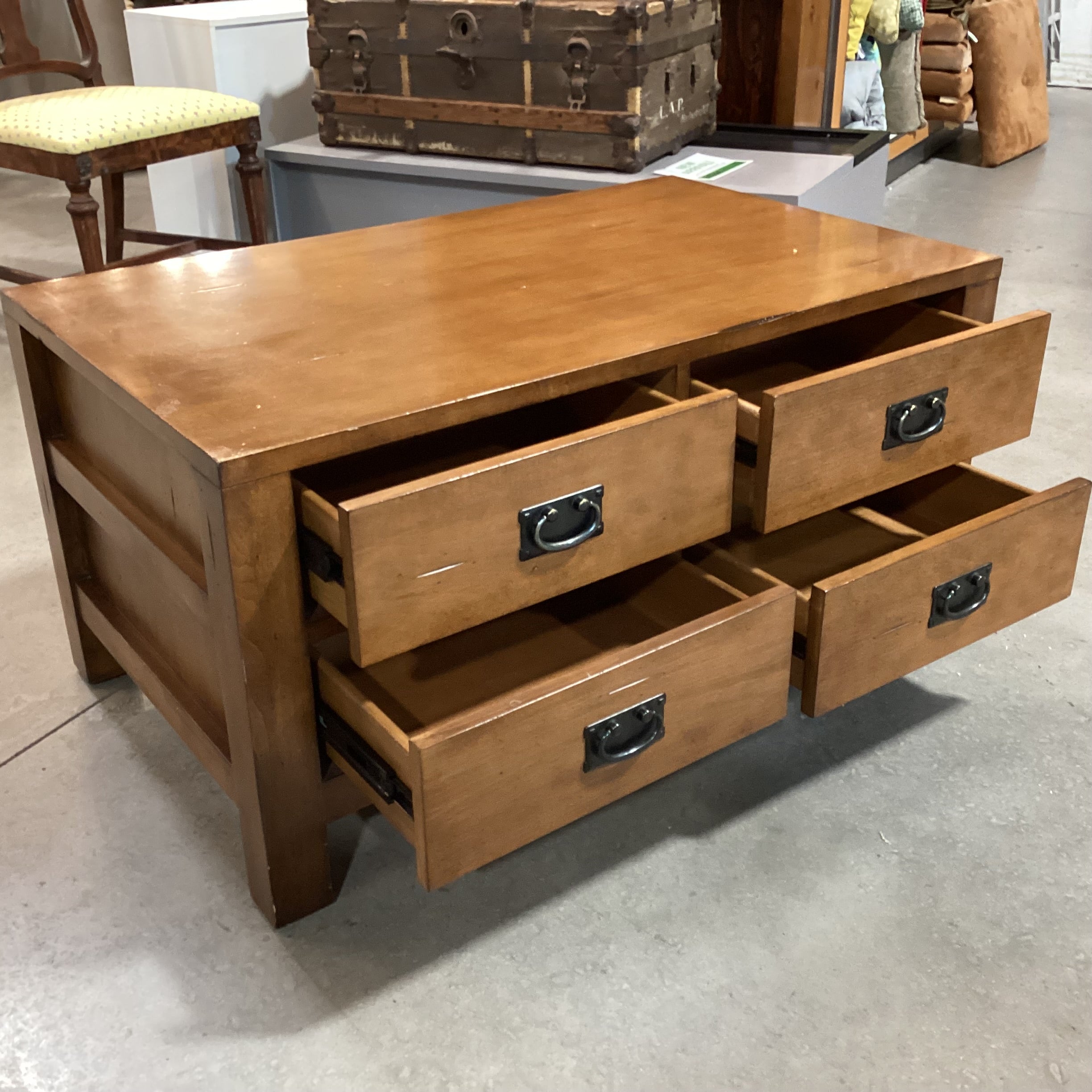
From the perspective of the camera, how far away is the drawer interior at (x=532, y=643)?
1156 millimetres

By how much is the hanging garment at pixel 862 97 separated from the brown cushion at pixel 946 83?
708mm

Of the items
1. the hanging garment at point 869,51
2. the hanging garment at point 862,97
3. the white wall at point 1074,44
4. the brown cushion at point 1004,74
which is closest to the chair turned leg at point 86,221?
the hanging garment at point 862,97

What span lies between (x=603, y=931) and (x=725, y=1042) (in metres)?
0.16

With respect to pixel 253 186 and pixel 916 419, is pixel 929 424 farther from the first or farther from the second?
pixel 253 186

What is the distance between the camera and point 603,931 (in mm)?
1128

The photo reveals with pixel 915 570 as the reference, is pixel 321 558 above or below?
above

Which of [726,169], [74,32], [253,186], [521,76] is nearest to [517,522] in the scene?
[726,169]

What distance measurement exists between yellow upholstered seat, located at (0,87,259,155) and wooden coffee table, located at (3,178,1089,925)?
107 centimetres

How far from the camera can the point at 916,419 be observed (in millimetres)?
1212

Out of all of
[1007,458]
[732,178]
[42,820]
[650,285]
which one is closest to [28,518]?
[42,820]

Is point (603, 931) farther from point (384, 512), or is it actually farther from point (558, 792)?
point (384, 512)

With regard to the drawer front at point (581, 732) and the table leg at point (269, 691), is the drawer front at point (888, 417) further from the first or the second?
the table leg at point (269, 691)

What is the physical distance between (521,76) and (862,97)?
164 cm

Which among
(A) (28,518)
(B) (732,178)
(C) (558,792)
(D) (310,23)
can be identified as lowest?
(A) (28,518)
